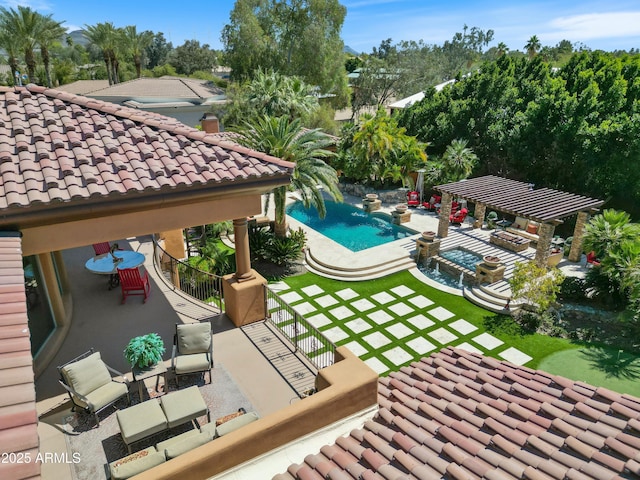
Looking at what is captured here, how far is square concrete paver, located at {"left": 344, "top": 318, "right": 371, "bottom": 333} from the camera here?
1637 cm

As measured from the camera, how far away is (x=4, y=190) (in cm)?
682

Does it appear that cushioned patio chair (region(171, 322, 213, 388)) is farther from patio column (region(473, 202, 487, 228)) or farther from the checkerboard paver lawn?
patio column (region(473, 202, 487, 228))

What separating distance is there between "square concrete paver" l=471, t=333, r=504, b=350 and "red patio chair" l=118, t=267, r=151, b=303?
474 inches

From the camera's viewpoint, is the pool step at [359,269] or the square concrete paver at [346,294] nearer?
the square concrete paver at [346,294]

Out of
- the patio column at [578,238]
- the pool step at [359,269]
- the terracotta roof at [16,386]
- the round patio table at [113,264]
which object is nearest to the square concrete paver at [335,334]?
the pool step at [359,269]

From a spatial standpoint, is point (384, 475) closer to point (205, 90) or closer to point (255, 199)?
point (255, 199)

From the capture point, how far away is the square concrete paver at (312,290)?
1911cm

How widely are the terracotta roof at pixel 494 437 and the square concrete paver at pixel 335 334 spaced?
8.61 metres

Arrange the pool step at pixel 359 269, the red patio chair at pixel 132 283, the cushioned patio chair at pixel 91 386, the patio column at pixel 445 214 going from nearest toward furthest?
the cushioned patio chair at pixel 91 386, the red patio chair at pixel 132 283, the pool step at pixel 359 269, the patio column at pixel 445 214

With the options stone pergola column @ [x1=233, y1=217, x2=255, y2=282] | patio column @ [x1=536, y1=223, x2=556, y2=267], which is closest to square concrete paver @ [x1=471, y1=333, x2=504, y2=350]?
patio column @ [x1=536, y1=223, x2=556, y2=267]

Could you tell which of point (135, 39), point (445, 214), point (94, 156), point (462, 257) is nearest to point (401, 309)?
point (462, 257)

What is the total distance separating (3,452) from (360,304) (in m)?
15.8

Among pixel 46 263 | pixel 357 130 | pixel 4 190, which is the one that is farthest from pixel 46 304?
pixel 357 130

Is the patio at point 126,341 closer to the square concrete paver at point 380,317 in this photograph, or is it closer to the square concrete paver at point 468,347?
the square concrete paver at point 380,317
